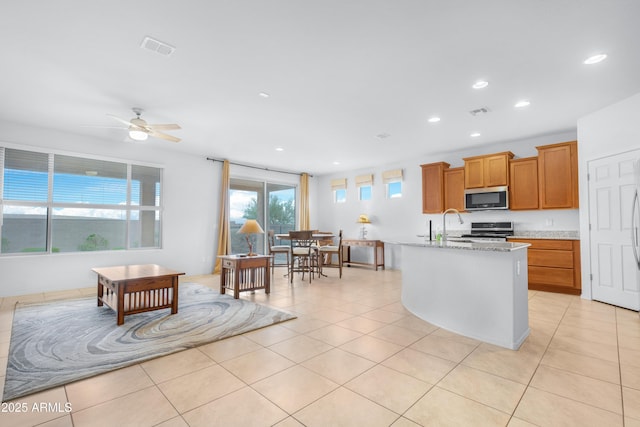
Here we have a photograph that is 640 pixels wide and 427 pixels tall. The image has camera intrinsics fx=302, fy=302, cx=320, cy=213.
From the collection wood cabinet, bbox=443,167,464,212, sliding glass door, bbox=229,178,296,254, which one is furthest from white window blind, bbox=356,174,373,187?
wood cabinet, bbox=443,167,464,212

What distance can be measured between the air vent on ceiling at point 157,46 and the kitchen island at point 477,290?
125 inches

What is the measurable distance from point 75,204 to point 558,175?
8214 millimetres

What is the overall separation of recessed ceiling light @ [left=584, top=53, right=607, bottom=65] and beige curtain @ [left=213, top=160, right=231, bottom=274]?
633cm

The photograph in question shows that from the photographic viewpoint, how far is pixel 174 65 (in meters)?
3.00

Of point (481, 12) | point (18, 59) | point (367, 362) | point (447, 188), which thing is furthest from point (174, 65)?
point (447, 188)

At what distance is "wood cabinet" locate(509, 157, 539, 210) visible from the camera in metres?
5.20

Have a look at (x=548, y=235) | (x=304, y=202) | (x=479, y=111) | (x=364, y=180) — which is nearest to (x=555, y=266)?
(x=548, y=235)

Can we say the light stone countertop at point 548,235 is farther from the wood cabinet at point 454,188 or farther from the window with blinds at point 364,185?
the window with blinds at point 364,185

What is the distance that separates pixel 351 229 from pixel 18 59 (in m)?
7.01

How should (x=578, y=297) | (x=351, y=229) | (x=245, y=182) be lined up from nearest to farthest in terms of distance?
1. (x=578, y=297)
2. (x=245, y=182)
3. (x=351, y=229)

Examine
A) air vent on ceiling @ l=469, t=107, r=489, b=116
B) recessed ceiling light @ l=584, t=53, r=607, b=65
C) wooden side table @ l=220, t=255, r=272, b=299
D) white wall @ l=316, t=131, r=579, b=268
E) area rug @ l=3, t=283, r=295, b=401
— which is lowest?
area rug @ l=3, t=283, r=295, b=401

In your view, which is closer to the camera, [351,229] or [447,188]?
[447,188]

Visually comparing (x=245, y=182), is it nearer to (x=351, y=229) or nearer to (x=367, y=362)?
(x=351, y=229)

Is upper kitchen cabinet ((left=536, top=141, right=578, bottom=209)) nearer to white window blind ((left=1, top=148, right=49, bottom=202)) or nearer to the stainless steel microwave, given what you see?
the stainless steel microwave
